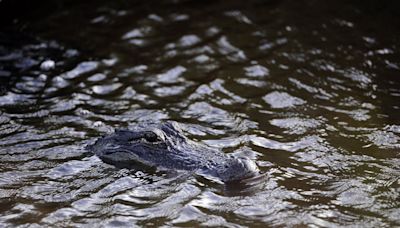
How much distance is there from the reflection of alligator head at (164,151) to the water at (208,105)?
0.40ft

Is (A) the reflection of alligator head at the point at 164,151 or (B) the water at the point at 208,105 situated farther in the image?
(A) the reflection of alligator head at the point at 164,151

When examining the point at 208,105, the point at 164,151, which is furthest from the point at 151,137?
the point at 208,105

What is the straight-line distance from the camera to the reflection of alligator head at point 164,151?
6113mm

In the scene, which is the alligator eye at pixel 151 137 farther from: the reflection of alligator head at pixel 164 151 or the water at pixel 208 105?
the water at pixel 208 105

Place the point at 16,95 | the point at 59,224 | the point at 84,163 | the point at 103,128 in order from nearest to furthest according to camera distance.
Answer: the point at 59,224
the point at 84,163
the point at 103,128
the point at 16,95

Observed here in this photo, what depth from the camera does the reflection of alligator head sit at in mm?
6113

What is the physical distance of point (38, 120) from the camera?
7.55 meters

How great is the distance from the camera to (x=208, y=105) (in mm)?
7836

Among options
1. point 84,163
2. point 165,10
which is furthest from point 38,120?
point 165,10

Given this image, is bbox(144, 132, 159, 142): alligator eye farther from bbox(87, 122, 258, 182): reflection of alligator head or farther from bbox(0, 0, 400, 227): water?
bbox(0, 0, 400, 227): water

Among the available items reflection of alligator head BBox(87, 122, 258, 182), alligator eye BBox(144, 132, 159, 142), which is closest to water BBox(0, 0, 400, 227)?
reflection of alligator head BBox(87, 122, 258, 182)

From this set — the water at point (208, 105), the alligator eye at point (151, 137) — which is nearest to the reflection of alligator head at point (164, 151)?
the alligator eye at point (151, 137)

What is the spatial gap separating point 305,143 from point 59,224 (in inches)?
103

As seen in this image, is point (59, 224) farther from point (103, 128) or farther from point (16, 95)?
point (16, 95)
